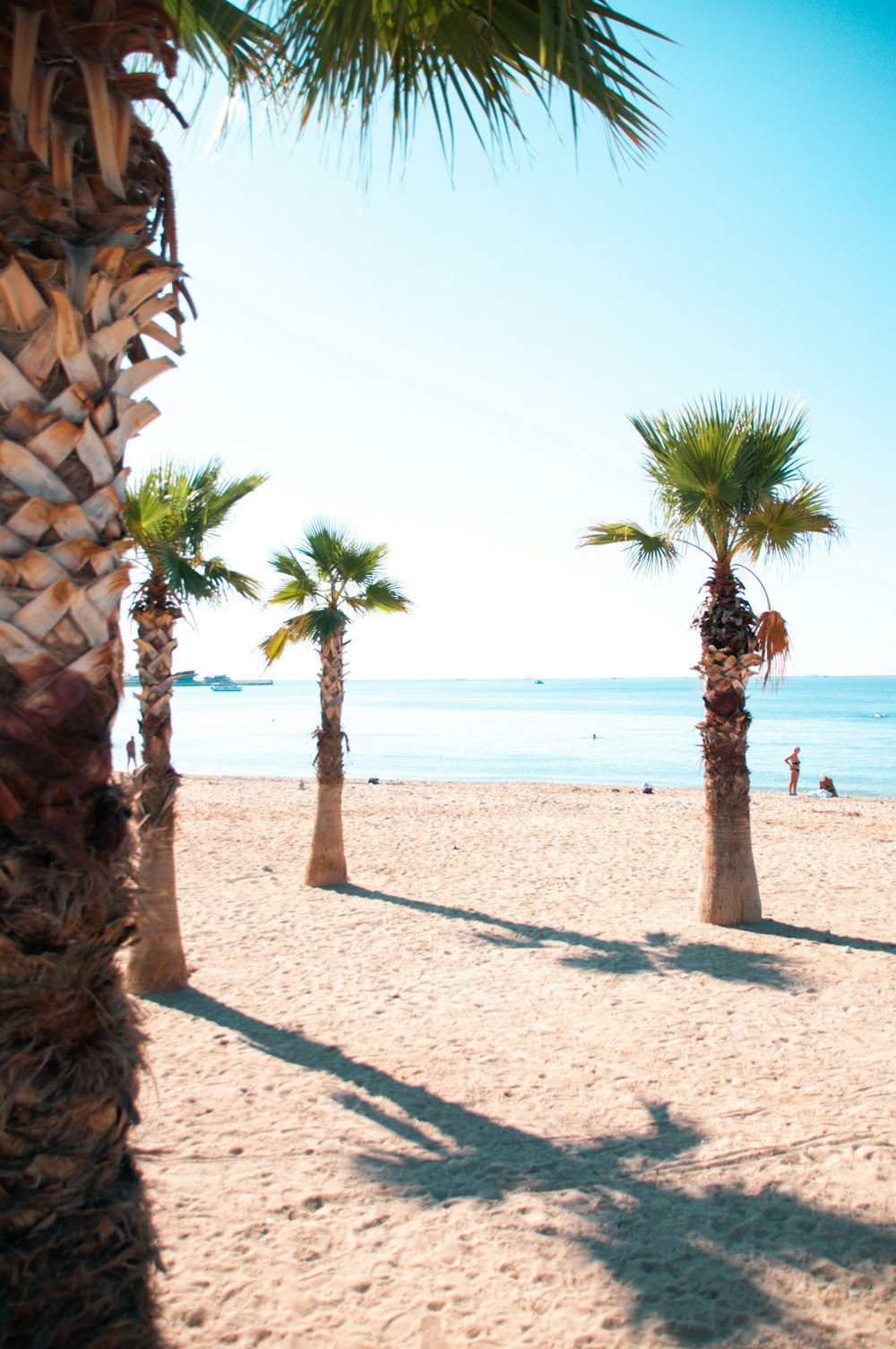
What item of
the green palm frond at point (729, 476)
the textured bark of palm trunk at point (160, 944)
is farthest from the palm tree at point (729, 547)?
the textured bark of palm trunk at point (160, 944)

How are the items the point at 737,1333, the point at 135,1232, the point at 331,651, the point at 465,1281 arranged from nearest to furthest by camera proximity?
the point at 135,1232, the point at 737,1333, the point at 465,1281, the point at 331,651

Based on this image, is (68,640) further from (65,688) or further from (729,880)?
(729,880)

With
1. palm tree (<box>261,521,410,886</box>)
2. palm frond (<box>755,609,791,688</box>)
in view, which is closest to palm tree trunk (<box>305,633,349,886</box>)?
palm tree (<box>261,521,410,886</box>)

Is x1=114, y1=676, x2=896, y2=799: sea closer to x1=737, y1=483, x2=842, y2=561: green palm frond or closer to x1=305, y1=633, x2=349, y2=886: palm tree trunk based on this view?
x1=305, y1=633, x2=349, y2=886: palm tree trunk

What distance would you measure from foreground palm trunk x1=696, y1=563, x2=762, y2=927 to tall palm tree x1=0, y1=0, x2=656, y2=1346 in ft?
25.7

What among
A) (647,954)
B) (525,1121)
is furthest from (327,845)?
(525,1121)

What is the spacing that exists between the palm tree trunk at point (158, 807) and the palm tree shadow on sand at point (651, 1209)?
280 cm

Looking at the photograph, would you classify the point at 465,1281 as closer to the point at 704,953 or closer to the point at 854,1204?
the point at 854,1204

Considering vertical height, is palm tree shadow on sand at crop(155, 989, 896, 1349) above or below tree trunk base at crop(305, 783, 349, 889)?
below

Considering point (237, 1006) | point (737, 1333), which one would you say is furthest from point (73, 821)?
point (237, 1006)

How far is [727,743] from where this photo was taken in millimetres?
9719

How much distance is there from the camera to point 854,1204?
14.6 ft

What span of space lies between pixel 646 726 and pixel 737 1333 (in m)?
80.6

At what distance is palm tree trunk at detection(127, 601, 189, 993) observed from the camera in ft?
25.2
